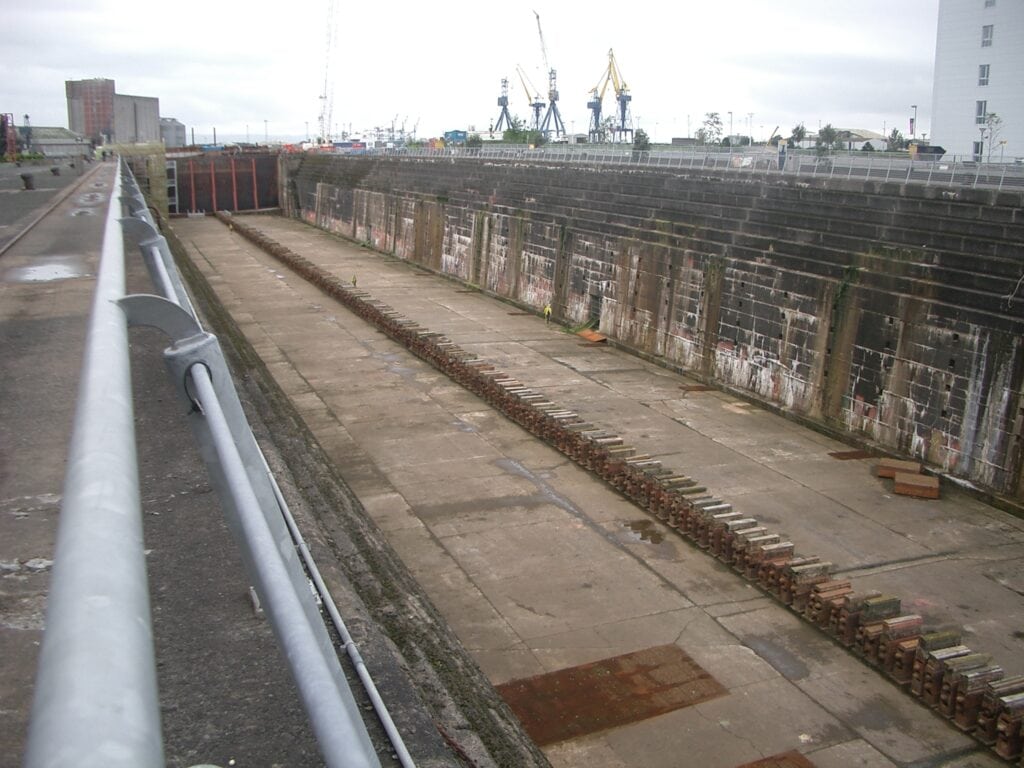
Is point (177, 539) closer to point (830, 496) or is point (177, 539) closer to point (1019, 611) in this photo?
point (1019, 611)

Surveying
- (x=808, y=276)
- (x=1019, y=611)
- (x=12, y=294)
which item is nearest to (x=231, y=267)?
(x=808, y=276)

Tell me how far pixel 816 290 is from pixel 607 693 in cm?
1161

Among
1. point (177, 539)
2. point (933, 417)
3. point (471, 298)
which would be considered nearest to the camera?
point (177, 539)

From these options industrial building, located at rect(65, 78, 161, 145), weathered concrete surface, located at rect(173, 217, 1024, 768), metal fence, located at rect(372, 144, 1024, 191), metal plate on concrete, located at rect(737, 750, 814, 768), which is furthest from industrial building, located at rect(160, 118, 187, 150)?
metal plate on concrete, located at rect(737, 750, 814, 768)

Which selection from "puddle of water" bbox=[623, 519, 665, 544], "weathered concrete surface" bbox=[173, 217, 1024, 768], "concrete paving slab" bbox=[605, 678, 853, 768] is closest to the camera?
"concrete paving slab" bbox=[605, 678, 853, 768]

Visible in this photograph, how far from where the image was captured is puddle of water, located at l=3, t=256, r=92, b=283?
465 inches

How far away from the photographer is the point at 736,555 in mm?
12562

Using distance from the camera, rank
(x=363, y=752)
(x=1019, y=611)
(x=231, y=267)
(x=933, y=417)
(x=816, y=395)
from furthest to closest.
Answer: (x=231, y=267), (x=816, y=395), (x=933, y=417), (x=1019, y=611), (x=363, y=752)

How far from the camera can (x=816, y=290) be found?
18.9 metres

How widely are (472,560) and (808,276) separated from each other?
33.3 ft

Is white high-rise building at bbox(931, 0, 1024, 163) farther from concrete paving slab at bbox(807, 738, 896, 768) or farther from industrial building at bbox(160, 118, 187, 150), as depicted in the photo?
industrial building at bbox(160, 118, 187, 150)

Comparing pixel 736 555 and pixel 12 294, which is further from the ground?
pixel 12 294

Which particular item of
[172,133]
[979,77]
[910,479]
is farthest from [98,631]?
[172,133]

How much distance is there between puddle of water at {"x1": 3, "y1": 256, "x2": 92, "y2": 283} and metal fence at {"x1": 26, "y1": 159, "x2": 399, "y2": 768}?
9717 mm
